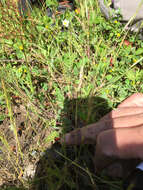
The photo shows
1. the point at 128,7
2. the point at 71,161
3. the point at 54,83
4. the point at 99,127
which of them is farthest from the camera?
the point at 128,7

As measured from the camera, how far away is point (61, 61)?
1476 millimetres

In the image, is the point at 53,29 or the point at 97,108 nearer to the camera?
the point at 97,108

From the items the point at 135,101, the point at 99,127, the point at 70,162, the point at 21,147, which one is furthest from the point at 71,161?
the point at 135,101

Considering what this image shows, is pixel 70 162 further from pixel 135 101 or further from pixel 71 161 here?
pixel 135 101

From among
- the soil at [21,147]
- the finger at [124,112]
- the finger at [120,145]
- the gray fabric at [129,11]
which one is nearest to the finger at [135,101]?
the finger at [124,112]

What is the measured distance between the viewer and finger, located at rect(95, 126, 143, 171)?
0.87 m

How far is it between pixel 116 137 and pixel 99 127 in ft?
0.55

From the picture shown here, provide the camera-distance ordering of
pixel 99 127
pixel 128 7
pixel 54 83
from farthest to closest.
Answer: pixel 128 7 → pixel 54 83 → pixel 99 127

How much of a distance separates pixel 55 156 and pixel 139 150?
0.63m

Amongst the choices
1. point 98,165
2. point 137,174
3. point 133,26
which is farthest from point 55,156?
point 133,26

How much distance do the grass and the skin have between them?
Result: 20 cm

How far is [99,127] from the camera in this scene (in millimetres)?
1052

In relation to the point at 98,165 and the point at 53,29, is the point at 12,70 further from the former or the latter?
the point at 98,165

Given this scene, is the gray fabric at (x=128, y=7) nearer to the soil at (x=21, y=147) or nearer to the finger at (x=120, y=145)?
the finger at (x=120, y=145)
